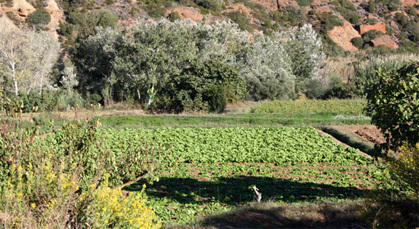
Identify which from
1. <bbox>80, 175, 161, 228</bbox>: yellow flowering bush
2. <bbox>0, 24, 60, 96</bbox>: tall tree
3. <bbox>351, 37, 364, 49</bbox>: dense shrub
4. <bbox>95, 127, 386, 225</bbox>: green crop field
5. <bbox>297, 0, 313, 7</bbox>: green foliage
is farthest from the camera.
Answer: <bbox>297, 0, 313, 7</bbox>: green foliage

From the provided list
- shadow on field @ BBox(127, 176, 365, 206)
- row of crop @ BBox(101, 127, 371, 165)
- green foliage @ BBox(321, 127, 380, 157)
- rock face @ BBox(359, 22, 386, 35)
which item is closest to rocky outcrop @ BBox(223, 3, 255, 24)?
rock face @ BBox(359, 22, 386, 35)

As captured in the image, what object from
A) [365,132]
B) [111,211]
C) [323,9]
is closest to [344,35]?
[323,9]

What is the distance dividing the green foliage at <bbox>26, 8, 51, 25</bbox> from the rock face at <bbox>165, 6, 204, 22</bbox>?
1759 centimetres

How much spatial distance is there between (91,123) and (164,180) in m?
5.12

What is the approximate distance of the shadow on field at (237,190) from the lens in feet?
34.5

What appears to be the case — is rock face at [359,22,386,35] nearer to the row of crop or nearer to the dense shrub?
the dense shrub

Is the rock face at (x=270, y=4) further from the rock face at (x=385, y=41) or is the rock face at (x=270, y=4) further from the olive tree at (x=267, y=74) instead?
the olive tree at (x=267, y=74)

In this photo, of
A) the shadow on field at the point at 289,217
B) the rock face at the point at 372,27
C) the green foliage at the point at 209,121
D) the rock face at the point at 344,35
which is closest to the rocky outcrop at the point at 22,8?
the green foliage at the point at 209,121

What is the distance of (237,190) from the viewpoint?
36.7 ft

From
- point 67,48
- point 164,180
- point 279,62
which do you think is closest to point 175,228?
point 164,180

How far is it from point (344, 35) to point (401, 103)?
2857 inches

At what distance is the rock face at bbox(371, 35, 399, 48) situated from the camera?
2857 inches

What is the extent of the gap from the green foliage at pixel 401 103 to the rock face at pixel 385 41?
70419 mm

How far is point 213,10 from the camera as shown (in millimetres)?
69375
